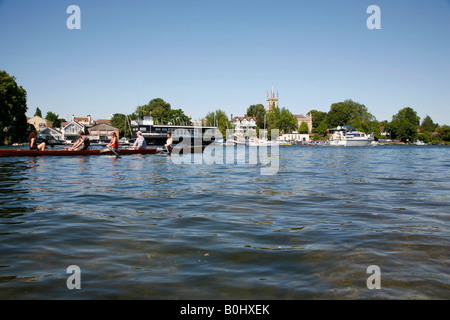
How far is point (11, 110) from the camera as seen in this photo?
66562 mm

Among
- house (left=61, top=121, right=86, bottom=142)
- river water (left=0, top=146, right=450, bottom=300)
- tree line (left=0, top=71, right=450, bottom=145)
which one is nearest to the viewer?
river water (left=0, top=146, right=450, bottom=300)

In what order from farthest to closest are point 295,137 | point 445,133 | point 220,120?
point 295,137, point 445,133, point 220,120

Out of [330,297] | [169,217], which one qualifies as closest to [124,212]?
[169,217]

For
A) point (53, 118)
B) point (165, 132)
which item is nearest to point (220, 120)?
point (165, 132)

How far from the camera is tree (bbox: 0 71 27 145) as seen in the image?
208 feet

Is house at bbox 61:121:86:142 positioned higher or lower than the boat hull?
higher

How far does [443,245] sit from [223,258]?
3.63 metres

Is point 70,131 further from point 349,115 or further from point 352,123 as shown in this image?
point 349,115

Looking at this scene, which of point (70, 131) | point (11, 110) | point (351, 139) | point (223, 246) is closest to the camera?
point (223, 246)

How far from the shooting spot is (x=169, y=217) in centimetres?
723

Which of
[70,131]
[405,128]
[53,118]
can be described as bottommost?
[70,131]

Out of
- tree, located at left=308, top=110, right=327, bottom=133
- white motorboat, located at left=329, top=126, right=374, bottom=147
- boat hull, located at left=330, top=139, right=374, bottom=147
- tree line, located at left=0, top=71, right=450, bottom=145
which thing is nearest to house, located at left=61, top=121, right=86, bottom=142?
tree line, located at left=0, top=71, right=450, bottom=145

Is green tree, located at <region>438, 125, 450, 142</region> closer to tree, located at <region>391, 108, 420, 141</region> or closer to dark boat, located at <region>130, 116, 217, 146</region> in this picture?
tree, located at <region>391, 108, 420, 141</region>
